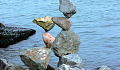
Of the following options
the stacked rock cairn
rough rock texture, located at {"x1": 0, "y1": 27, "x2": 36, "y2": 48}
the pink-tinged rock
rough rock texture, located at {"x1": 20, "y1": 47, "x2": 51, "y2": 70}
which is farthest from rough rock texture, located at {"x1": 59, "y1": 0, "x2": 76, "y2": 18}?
rough rock texture, located at {"x1": 0, "y1": 27, "x2": 36, "y2": 48}

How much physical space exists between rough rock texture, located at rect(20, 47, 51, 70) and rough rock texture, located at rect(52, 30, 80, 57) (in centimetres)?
37

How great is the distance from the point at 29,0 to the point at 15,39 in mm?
9482

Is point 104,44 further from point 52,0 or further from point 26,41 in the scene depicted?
point 52,0

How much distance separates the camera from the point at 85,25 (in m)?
10.6

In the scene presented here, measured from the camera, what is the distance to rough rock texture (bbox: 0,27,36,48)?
25.8 ft

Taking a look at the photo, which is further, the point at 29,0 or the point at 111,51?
the point at 29,0

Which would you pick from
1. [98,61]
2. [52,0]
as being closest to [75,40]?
[98,61]

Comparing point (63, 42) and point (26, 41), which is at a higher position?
point (63, 42)

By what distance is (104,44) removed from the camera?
8.16 m

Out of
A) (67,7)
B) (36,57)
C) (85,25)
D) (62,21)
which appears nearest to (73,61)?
(36,57)

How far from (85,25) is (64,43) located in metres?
5.12

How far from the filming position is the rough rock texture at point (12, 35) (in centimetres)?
786

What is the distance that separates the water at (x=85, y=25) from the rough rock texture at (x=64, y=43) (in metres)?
0.72

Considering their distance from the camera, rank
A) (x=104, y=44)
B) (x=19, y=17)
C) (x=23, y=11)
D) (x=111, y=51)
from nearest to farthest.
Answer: (x=111, y=51), (x=104, y=44), (x=19, y=17), (x=23, y=11)
